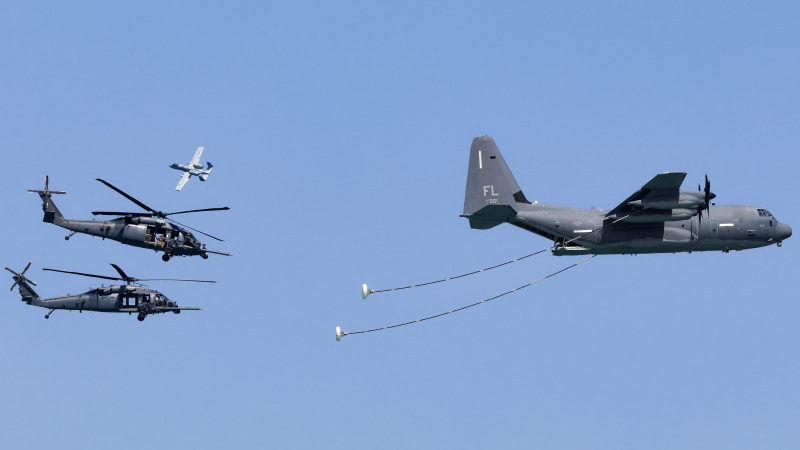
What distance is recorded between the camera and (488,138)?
6212 cm

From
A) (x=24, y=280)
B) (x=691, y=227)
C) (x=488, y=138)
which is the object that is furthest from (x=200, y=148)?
(x=691, y=227)

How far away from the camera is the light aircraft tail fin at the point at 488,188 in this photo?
60219 millimetres

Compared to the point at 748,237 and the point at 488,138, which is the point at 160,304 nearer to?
the point at 488,138

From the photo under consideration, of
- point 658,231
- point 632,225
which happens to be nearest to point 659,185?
point 632,225

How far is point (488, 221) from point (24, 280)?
32.0 meters

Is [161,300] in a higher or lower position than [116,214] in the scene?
lower

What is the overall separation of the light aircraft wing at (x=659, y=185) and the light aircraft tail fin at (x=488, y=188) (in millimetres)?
5959

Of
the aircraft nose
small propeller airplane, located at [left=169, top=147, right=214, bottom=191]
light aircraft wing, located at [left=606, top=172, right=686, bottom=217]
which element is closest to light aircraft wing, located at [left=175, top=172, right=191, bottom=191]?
small propeller airplane, located at [left=169, top=147, right=214, bottom=191]

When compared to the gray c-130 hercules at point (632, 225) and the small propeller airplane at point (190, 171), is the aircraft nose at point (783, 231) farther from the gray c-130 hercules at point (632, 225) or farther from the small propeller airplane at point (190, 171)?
the small propeller airplane at point (190, 171)

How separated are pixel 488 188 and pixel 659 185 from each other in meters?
9.38

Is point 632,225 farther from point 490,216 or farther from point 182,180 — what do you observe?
point 182,180

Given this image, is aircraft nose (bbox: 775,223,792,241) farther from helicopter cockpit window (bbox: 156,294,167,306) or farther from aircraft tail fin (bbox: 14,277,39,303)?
aircraft tail fin (bbox: 14,277,39,303)

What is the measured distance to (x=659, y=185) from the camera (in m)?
56.7

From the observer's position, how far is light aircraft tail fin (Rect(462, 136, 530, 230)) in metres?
60.2
